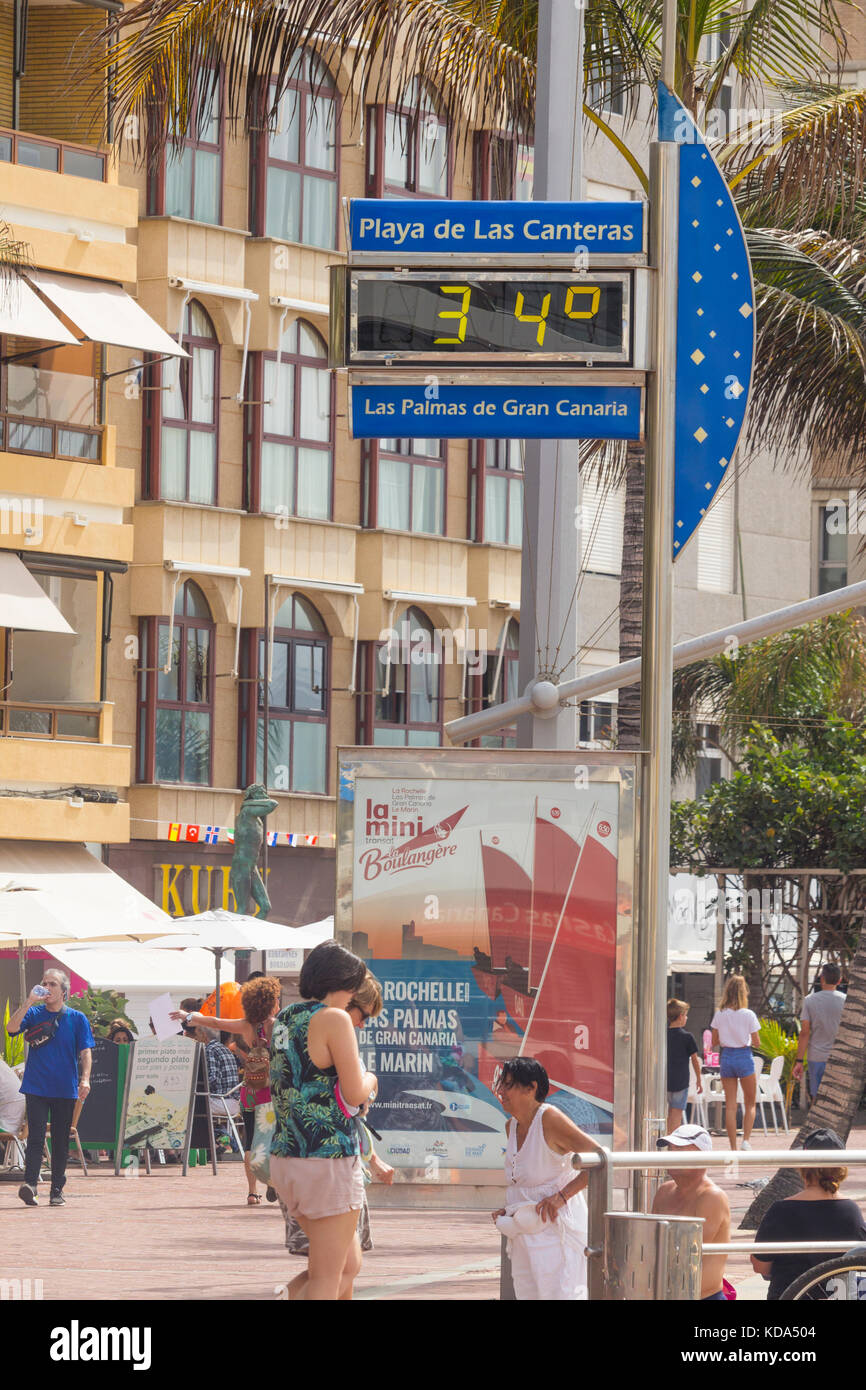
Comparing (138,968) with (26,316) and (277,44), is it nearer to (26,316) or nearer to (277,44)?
(277,44)

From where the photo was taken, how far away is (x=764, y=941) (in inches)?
1416

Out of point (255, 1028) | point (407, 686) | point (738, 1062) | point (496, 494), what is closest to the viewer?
point (255, 1028)

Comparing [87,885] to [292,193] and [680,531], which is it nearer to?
[292,193]

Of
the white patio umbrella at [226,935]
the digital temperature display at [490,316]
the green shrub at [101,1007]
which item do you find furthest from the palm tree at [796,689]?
the digital temperature display at [490,316]

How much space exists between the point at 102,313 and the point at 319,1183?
26.2m

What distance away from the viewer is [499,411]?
30.4 feet

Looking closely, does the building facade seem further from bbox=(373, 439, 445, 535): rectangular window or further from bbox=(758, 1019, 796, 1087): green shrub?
bbox=(758, 1019, 796, 1087): green shrub

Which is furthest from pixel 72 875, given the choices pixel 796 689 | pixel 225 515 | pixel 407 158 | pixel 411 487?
pixel 407 158

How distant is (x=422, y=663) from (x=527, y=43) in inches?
953

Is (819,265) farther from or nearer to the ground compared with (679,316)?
farther from the ground

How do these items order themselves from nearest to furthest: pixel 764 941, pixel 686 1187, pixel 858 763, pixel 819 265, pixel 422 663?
1. pixel 686 1187
2. pixel 819 265
3. pixel 858 763
4. pixel 764 941
5. pixel 422 663

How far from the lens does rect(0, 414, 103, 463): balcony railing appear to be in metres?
34.6

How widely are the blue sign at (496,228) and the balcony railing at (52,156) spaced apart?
25826 millimetres
